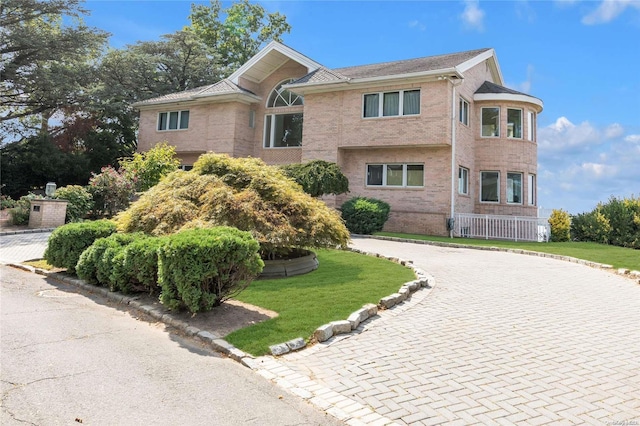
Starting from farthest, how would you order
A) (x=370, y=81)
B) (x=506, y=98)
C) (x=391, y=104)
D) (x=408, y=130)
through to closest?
1. (x=506, y=98)
2. (x=391, y=104)
3. (x=370, y=81)
4. (x=408, y=130)

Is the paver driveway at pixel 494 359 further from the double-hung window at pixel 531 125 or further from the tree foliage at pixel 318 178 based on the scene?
the double-hung window at pixel 531 125

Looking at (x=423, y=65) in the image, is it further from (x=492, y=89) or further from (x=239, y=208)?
(x=239, y=208)

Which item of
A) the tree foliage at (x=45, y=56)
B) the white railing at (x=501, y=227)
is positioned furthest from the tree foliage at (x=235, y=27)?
the white railing at (x=501, y=227)

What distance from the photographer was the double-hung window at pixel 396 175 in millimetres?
20234

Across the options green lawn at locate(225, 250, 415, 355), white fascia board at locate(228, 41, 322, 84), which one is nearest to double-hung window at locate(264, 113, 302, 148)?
white fascia board at locate(228, 41, 322, 84)

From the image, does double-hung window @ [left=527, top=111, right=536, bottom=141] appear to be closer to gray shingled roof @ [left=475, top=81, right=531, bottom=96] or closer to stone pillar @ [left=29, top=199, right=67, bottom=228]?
gray shingled roof @ [left=475, top=81, right=531, bottom=96]

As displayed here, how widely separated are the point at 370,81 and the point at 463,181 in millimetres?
7030

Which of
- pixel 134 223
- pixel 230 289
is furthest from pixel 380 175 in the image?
pixel 230 289

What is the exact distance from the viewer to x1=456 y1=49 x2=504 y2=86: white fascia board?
779 inches

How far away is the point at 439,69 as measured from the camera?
60.6 feet

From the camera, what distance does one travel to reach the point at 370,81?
2011 centimetres

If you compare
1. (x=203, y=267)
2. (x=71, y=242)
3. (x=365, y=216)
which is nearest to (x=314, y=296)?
(x=203, y=267)

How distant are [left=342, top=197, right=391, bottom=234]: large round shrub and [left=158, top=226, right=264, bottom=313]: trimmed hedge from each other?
40.0 ft

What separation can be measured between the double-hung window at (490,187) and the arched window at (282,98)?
11.6m
